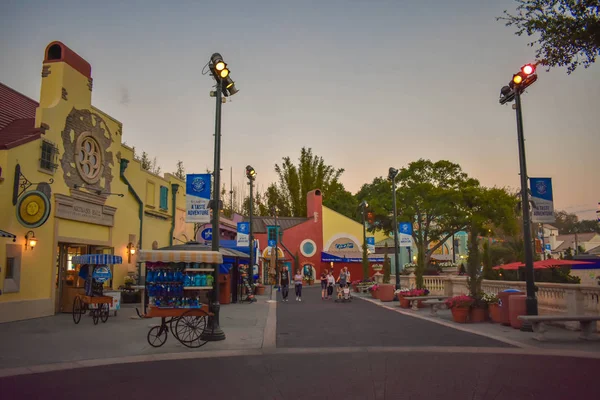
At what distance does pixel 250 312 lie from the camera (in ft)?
67.0

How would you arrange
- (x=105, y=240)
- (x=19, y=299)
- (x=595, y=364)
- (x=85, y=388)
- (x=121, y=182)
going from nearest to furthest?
(x=85, y=388) < (x=595, y=364) < (x=19, y=299) < (x=105, y=240) < (x=121, y=182)

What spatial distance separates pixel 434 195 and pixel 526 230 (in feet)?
101

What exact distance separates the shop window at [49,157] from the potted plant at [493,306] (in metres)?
15.8

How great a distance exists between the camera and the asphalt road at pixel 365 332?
465 inches

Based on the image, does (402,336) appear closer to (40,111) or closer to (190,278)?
(190,278)

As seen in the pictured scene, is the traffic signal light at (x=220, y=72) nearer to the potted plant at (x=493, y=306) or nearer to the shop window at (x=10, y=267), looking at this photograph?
the shop window at (x=10, y=267)

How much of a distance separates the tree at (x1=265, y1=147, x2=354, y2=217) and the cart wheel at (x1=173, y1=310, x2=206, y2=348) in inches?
2437

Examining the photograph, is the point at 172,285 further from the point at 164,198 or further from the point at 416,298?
the point at 164,198

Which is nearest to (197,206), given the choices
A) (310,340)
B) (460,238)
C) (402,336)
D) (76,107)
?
(310,340)

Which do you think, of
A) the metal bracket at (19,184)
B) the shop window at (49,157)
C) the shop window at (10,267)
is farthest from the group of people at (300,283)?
the metal bracket at (19,184)

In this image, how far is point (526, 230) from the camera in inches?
530

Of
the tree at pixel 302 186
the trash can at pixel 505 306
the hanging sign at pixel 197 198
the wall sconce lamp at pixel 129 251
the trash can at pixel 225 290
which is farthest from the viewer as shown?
the tree at pixel 302 186

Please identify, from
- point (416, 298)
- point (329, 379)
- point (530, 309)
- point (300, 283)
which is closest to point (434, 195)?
point (300, 283)

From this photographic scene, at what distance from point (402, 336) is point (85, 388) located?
8029 millimetres
